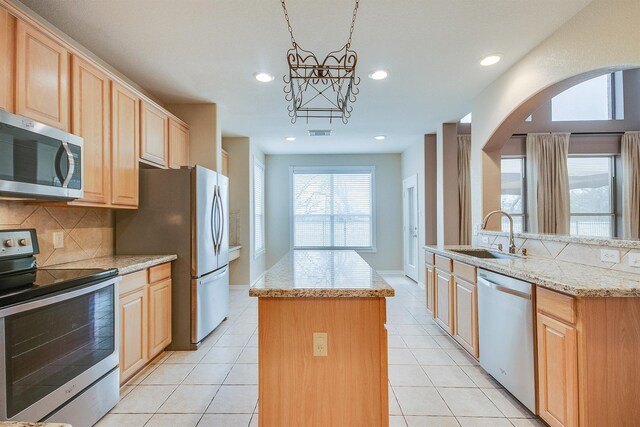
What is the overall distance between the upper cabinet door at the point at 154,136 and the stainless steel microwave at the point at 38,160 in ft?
2.93

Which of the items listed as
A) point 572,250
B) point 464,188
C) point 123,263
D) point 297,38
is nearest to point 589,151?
point 464,188

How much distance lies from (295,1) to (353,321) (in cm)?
198

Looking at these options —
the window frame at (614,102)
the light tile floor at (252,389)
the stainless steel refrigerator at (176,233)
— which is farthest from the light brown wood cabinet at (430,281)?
the window frame at (614,102)

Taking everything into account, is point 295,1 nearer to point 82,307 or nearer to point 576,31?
point 576,31

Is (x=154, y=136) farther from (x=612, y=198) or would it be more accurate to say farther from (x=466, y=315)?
(x=612, y=198)

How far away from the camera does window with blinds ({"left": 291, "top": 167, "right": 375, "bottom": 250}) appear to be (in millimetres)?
6828

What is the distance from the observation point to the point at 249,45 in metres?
2.59

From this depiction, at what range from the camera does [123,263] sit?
249 cm

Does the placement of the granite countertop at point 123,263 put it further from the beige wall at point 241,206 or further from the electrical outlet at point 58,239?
the beige wall at point 241,206

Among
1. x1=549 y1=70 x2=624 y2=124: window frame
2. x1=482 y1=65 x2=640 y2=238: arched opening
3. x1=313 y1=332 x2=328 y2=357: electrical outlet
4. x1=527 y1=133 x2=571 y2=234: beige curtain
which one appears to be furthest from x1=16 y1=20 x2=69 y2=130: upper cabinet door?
x1=549 y1=70 x2=624 y2=124: window frame

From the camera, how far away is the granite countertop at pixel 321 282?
1536mm

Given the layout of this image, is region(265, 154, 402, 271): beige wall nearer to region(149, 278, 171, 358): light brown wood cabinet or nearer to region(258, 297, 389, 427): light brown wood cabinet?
region(149, 278, 171, 358): light brown wood cabinet

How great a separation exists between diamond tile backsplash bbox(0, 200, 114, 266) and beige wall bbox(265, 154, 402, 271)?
3.89m

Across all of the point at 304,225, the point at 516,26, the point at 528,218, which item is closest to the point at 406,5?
the point at 516,26
